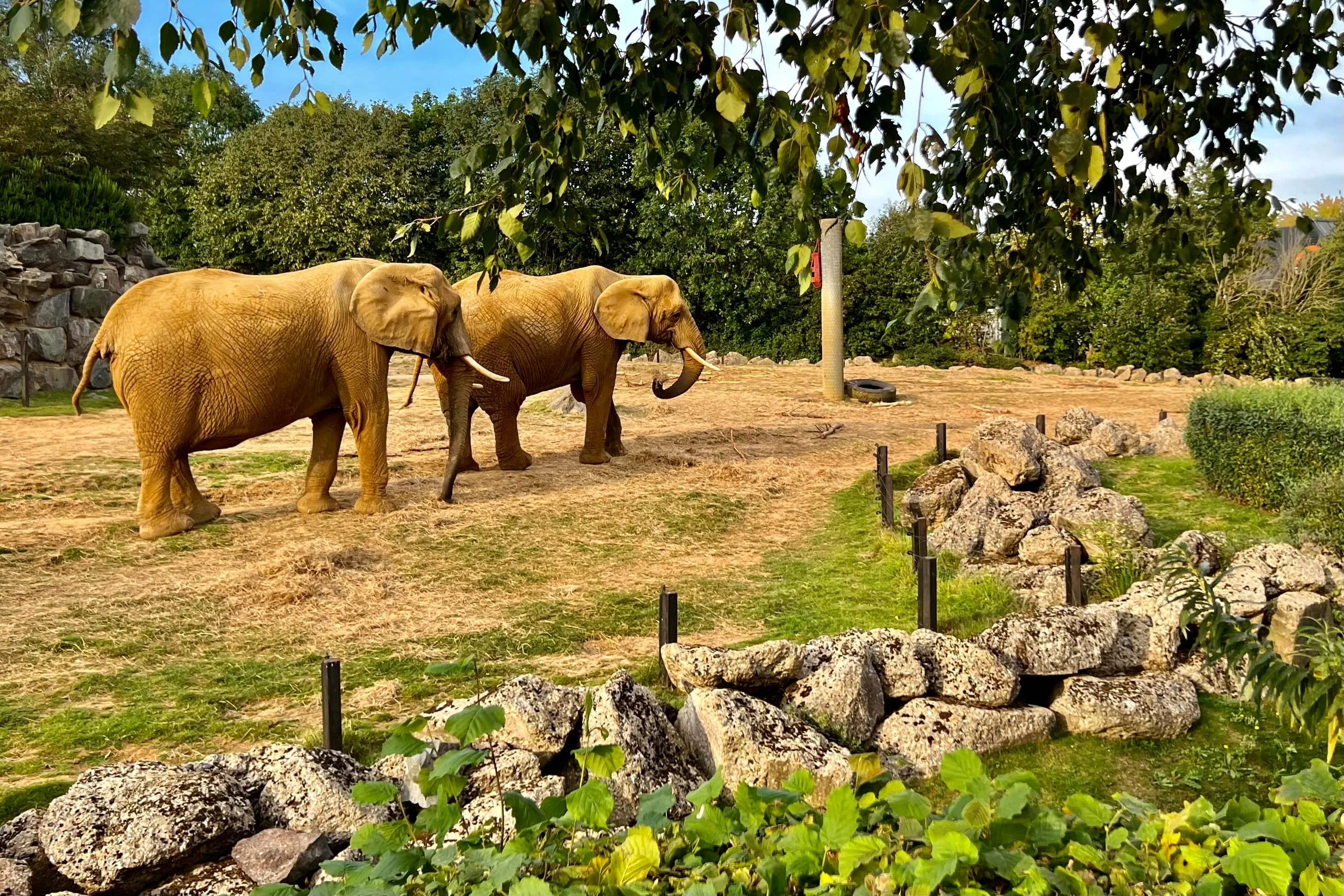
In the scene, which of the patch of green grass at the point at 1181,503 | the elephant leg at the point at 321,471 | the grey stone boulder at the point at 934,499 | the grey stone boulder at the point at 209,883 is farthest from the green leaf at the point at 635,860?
the elephant leg at the point at 321,471

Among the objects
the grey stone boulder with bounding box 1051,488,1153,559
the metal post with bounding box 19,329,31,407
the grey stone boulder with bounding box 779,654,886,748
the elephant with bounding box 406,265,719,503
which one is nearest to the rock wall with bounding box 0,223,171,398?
the metal post with bounding box 19,329,31,407

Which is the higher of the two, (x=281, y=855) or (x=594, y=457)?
(x=594, y=457)

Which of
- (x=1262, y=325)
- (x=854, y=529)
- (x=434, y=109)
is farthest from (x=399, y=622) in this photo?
(x=434, y=109)

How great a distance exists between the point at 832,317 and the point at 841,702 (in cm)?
1407

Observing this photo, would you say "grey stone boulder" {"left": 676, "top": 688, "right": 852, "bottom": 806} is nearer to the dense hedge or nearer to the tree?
the tree

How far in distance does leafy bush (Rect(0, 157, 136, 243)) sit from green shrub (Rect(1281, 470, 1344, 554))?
22310 mm

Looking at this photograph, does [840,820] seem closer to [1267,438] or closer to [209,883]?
[209,883]

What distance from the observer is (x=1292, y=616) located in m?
5.78

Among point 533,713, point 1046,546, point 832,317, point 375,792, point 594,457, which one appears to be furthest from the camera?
point 832,317

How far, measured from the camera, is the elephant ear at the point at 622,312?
40.1 feet

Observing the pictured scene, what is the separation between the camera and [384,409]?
10.1 m

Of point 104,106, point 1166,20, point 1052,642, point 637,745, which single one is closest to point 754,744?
point 637,745

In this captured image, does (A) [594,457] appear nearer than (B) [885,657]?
No

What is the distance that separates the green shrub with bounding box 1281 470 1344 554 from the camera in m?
7.84
